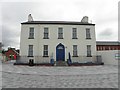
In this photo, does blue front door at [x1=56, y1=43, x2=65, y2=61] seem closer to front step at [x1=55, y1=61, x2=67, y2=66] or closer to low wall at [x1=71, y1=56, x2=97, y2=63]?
front step at [x1=55, y1=61, x2=67, y2=66]

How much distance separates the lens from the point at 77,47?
2609cm

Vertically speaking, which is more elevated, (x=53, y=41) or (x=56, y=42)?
(x=53, y=41)

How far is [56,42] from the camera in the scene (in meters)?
25.9

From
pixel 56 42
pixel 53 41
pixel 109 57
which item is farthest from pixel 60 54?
pixel 109 57

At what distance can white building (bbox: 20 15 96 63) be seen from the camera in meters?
25.5

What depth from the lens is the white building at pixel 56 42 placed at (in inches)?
1003

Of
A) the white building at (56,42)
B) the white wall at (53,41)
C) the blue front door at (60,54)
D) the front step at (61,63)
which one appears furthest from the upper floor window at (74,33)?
the front step at (61,63)

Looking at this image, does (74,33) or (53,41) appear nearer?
(53,41)

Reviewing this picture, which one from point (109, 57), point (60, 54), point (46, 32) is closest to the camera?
point (109, 57)

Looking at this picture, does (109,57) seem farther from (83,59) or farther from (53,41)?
(53,41)

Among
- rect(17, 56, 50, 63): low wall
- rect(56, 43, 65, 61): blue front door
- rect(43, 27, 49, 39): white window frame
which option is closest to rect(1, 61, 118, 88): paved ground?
rect(17, 56, 50, 63): low wall

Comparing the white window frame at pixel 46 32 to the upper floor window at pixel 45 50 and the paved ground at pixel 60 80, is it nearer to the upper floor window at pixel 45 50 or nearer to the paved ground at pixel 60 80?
the upper floor window at pixel 45 50

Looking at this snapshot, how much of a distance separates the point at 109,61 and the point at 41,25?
13676 mm

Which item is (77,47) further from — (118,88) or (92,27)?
(118,88)
